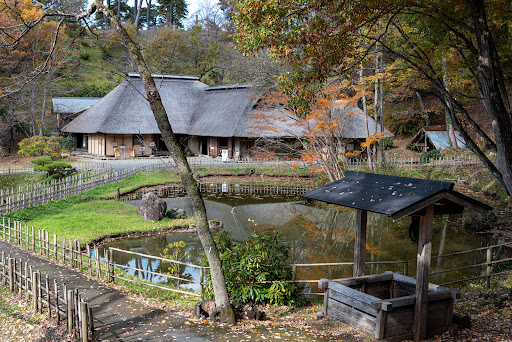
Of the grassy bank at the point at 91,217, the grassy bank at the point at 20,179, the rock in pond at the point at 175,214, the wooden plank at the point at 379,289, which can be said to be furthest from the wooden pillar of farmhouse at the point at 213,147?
the wooden plank at the point at 379,289

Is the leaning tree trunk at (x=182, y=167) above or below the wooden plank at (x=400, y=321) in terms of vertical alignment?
above

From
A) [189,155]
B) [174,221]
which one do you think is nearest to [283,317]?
[174,221]

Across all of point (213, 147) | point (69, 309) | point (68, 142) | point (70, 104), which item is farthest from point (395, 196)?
point (70, 104)

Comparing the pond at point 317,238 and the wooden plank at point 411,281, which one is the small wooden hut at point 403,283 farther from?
the pond at point 317,238

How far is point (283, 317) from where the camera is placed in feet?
27.2

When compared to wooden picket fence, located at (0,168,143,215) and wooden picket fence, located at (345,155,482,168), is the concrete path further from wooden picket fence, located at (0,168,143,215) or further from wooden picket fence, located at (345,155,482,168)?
wooden picket fence, located at (345,155,482,168)

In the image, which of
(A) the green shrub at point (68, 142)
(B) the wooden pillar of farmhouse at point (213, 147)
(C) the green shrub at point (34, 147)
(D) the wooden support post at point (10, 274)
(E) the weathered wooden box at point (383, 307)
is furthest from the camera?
(A) the green shrub at point (68, 142)

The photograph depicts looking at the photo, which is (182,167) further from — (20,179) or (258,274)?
(20,179)

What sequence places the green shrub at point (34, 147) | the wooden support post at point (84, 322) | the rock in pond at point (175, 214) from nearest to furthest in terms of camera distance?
1. the wooden support post at point (84, 322)
2. the rock in pond at point (175, 214)
3. the green shrub at point (34, 147)

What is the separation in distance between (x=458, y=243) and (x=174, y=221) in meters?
12.1

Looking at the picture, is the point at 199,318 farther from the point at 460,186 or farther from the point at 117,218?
the point at 460,186

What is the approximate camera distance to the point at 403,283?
822 centimetres

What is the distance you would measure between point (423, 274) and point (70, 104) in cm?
3944

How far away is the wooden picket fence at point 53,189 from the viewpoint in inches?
675
